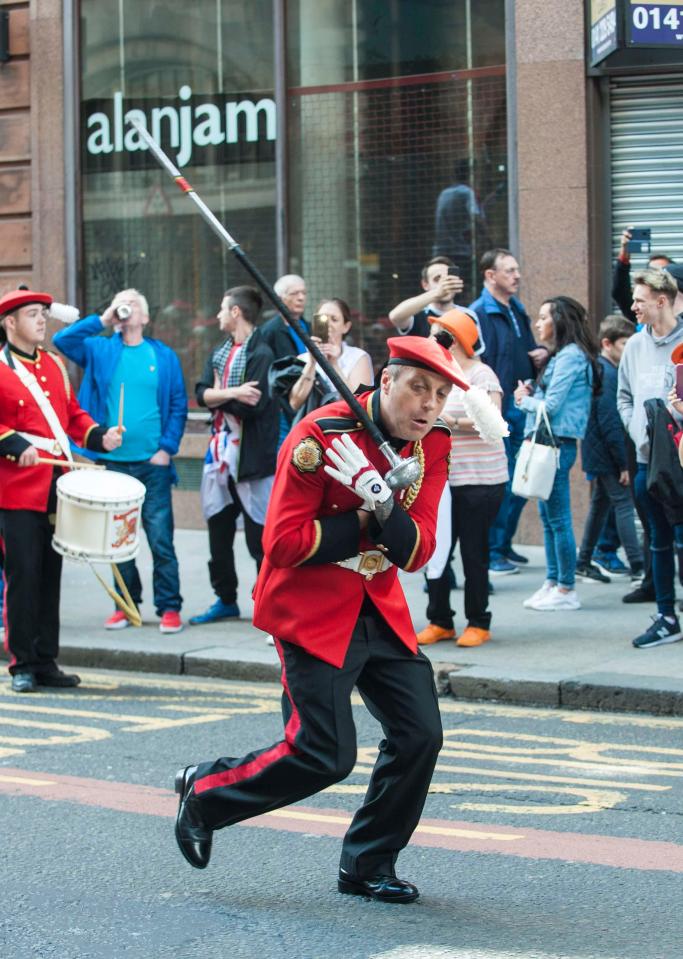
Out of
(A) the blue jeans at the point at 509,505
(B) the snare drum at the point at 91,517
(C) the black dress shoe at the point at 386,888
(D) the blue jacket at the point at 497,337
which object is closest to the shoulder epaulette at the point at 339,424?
(C) the black dress shoe at the point at 386,888

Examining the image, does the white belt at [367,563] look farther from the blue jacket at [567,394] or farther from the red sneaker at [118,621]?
the red sneaker at [118,621]

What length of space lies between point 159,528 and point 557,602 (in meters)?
2.50

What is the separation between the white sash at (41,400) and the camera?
8.38m

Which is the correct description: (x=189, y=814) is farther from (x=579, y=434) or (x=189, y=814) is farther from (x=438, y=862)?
(x=579, y=434)

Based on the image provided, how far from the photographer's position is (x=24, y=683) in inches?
334

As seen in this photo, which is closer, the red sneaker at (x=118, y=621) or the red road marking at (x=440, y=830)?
the red road marking at (x=440, y=830)

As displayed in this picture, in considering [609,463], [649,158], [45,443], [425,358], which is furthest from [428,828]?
[649,158]

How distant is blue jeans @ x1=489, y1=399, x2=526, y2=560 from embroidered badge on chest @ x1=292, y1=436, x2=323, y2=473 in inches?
256

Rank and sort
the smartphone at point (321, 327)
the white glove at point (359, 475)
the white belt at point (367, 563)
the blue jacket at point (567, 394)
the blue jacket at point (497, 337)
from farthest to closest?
the blue jacket at point (497, 337) < the blue jacket at point (567, 394) < the smartphone at point (321, 327) < the white belt at point (367, 563) < the white glove at point (359, 475)

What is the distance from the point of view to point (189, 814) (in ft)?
15.9

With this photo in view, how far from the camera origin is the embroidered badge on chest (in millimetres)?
4566

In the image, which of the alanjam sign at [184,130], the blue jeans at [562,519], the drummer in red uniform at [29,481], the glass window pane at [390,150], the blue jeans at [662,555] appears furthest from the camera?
the alanjam sign at [184,130]

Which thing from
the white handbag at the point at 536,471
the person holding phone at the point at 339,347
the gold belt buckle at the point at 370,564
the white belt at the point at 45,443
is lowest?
the gold belt buckle at the point at 370,564

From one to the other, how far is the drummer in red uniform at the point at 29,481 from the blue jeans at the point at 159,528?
4.61ft
